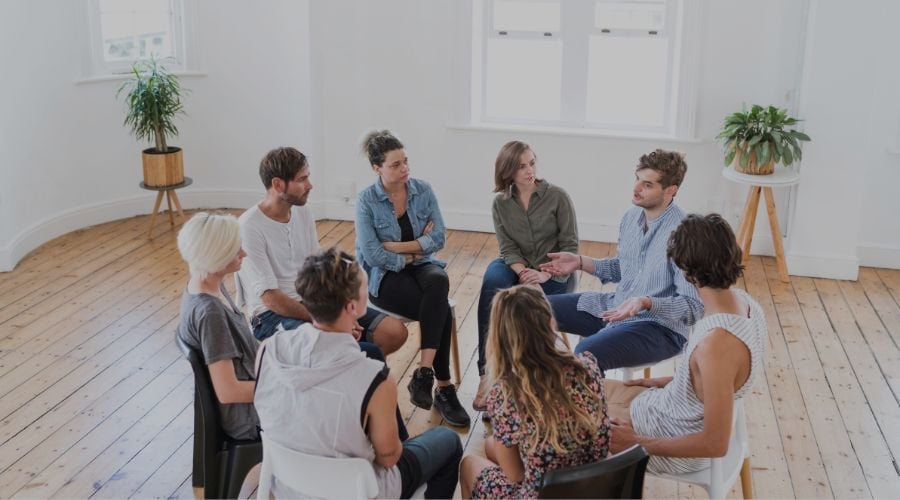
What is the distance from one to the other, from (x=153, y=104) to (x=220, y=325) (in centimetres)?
374

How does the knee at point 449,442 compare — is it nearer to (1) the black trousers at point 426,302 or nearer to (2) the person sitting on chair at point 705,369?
(2) the person sitting on chair at point 705,369

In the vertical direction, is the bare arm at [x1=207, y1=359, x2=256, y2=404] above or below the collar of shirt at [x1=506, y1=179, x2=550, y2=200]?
below

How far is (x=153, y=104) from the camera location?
6.24m

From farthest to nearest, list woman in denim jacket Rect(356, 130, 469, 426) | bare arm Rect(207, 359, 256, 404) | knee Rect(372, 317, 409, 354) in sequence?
woman in denim jacket Rect(356, 130, 469, 426), knee Rect(372, 317, 409, 354), bare arm Rect(207, 359, 256, 404)

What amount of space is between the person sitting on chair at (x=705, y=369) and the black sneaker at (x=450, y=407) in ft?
3.71

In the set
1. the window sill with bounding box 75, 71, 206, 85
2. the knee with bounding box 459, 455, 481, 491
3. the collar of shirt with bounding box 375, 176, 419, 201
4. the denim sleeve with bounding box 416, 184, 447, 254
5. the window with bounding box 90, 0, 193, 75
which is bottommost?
the knee with bounding box 459, 455, 481, 491

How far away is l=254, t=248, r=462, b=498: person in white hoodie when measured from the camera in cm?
253

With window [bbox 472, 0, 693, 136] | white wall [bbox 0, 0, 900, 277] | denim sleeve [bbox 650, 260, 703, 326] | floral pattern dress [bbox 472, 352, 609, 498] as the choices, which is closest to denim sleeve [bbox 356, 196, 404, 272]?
denim sleeve [bbox 650, 260, 703, 326]

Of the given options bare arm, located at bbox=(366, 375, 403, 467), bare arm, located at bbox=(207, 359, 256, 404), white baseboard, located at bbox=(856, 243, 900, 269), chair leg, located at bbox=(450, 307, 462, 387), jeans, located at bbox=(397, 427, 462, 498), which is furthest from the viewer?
white baseboard, located at bbox=(856, 243, 900, 269)

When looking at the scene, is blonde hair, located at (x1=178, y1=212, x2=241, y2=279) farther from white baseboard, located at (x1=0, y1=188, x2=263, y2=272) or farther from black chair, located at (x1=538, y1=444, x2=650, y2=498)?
white baseboard, located at (x1=0, y1=188, x2=263, y2=272)

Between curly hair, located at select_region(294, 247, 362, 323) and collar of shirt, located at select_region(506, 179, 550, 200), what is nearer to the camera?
curly hair, located at select_region(294, 247, 362, 323)

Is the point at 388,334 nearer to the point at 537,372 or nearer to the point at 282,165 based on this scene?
the point at 282,165

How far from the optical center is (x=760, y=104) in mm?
5930

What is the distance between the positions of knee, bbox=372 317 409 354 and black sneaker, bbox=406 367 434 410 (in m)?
0.16
